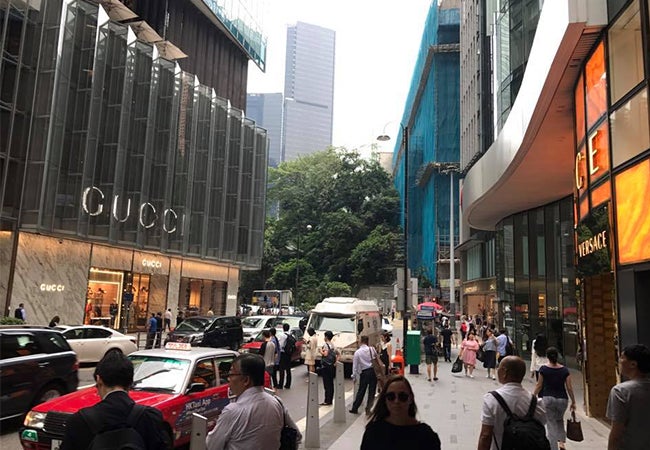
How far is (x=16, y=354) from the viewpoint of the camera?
9.15 metres

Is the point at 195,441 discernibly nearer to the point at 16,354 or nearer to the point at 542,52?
the point at 16,354

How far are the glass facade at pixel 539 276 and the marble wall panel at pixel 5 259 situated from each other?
74.7ft

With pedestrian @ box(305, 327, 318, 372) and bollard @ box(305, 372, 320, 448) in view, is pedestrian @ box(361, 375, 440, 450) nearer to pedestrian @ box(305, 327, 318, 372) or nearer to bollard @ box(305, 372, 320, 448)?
bollard @ box(305, 372, 320, 448)

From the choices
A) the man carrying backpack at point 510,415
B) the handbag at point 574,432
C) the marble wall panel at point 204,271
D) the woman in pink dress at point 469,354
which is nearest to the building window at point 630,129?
the handbag at point 574,432

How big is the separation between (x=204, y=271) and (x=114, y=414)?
36.0 meters

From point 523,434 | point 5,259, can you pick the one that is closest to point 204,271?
point 5,259

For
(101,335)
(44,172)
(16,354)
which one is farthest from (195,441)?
(44,172)

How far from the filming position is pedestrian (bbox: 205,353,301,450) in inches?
154

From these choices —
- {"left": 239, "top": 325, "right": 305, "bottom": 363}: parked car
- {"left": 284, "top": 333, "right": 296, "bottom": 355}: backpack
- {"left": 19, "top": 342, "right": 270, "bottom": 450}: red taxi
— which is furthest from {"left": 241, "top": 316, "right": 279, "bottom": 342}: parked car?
{"left": 19, "top": 342, "right": 270, "bottom": 450}: red taxi

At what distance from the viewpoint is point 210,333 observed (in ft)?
66.7

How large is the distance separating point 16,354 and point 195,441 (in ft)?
21.8

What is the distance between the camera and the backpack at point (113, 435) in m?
2.90

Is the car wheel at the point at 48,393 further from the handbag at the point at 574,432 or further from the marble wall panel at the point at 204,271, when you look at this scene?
the marble wall panel at the point at 204,271

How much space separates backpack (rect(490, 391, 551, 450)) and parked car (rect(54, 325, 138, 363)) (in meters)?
14.1
